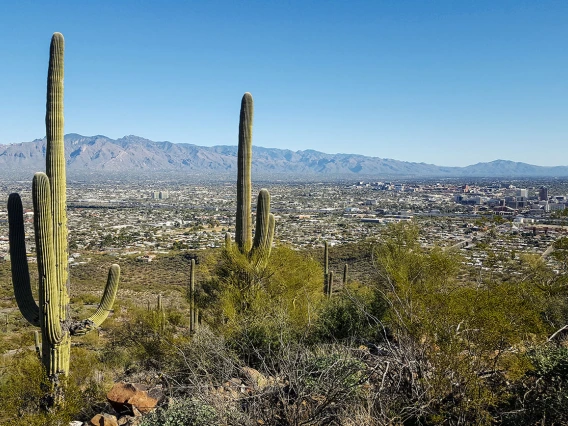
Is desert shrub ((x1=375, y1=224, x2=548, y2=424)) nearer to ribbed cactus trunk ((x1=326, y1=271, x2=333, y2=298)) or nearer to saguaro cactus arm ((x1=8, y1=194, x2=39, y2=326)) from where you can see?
saguaro cactus arm ((x1=8, y1=194, x2=39, y2=326))

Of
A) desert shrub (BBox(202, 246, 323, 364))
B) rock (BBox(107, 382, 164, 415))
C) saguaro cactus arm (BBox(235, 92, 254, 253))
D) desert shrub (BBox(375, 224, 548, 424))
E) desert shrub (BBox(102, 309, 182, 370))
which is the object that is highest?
Result: saguaro cactus arm (BBox(235, 92, 254, 253))

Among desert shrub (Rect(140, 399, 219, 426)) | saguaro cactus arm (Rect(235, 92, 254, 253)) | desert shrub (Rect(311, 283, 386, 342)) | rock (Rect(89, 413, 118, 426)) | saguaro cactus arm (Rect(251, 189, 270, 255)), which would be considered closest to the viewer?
desert shrub (Rect(140, 399, 219, 426))

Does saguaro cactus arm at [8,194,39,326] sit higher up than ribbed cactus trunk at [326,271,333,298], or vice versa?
saguaro cactus arm at [8,194,39,326]

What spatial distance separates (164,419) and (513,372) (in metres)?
4.52

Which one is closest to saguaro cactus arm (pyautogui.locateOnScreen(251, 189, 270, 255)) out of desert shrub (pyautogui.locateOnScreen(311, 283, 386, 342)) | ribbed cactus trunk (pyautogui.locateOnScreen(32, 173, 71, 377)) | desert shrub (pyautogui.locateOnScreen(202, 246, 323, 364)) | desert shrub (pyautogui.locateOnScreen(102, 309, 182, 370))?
desert shrub (pyautogui.locateOnScreen(202, 246, 323, 364))

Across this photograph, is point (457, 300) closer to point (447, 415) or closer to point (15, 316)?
point (447, 415)

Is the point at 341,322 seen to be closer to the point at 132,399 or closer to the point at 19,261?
the point at 132,399

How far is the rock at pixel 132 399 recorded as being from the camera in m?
7.11

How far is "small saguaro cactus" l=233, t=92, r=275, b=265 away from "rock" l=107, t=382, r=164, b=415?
5521mm

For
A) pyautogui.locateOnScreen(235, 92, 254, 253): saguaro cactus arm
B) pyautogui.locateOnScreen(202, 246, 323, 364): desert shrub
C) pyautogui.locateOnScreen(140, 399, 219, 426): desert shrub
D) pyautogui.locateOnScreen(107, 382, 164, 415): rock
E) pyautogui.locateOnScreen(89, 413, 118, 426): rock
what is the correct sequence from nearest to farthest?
pyautogui.locateOnScreen(140, 399, 219, 426): desert shrub, pyautogui.locateOnScreen(89, 413, 118, 426): rock, pyautogui.locateOnScreen(107, 382, 164, 415): rock, pyautogui.locateOnScreen(202, 246, 323, 364): desert shrub, pyautogui.locateOnScreen(235, 92, 254, 253): saguaro cactus arm

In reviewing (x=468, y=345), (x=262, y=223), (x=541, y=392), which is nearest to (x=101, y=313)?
(x=262, y=223)

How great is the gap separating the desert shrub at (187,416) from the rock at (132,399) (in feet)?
4.61

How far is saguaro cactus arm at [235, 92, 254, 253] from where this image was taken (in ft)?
41.9

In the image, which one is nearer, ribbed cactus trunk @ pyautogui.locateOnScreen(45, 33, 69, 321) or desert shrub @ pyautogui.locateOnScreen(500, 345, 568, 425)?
desert shrub @ pyautogui.locateOnScreen(500, 345, 568, 425)
